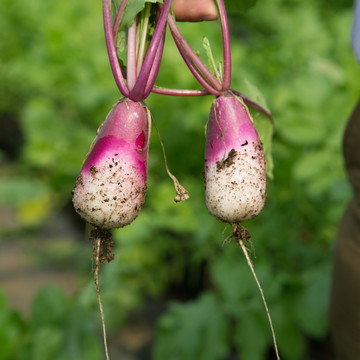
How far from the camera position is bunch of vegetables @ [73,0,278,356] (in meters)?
0.63

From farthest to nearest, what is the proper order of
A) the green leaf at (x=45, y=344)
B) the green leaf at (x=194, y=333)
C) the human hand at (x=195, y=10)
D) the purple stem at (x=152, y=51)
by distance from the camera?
1. the green leaf at (x=194, y=333)
2. the green leaf at (x=45, y=344)
3. the human hand at (x=195, y=10)
4. the purple stem at (x=152, y=51)

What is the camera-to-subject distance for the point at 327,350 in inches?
74.9

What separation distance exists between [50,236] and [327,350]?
6.01 ft

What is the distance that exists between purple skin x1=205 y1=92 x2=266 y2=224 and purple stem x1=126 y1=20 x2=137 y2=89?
0.11 m

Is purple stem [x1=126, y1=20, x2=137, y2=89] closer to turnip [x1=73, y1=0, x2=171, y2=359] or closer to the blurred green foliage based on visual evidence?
turnip [x1=73, y1=0, x2=171, y2=359]

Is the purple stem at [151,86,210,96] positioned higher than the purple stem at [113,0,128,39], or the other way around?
the purple stem at [113,0,128,39]

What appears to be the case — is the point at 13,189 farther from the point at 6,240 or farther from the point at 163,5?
the point at 163,5

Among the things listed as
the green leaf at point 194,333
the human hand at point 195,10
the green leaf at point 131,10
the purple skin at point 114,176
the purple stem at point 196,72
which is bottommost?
the green leaf at point 194,333

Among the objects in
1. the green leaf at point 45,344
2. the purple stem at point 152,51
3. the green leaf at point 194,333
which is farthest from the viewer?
the green leaf at point 194,333

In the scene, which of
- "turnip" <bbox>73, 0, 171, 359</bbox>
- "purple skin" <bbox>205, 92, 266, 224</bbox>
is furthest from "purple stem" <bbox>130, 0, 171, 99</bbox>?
"purple skin" <bbox>205, 92, 266, 224</bbox>

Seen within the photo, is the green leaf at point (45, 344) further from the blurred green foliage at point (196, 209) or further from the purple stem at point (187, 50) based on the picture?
the purple stem at point (187, 50)

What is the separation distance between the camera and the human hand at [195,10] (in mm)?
730

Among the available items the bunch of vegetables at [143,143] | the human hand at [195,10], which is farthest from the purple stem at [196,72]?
the human hand at [195,10]

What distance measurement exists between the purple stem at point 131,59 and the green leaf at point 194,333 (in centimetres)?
94
